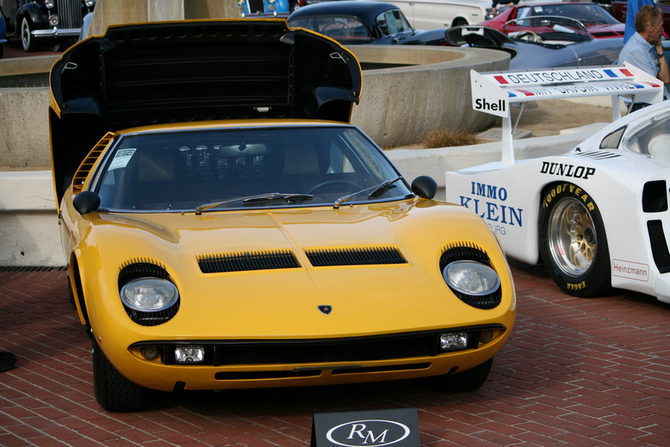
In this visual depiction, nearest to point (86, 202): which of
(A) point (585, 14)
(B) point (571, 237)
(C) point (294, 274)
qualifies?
(C) point (294, 274)

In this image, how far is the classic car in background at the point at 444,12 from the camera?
27.2 metres

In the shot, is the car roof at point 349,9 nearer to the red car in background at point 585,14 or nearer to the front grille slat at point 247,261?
the red car in background at point 585,14

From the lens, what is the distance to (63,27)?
910 inches

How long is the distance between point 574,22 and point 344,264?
14.0 metres

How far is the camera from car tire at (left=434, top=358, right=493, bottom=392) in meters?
4.36

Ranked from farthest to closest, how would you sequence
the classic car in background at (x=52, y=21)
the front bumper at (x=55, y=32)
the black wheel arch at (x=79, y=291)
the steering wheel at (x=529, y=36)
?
1. the classic car in background at (x=52, y=21)
2. the front bumper at (x=55, y=32)
3. the steering wheel at (x=529, y=36)
4. the black wheel arch at (x=79, y=291)

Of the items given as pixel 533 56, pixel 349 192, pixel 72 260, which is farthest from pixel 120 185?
pixel 533 56

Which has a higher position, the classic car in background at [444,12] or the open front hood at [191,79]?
the open front hood at [191,79]

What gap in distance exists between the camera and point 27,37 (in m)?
23.9

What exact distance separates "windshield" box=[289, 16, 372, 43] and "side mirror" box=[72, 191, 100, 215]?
40.3 feet

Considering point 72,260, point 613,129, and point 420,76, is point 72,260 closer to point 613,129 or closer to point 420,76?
point 613,129

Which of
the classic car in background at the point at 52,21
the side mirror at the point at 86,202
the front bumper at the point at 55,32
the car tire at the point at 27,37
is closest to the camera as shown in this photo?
the side mirror at the point at 86,202

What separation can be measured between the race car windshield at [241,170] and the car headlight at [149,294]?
892 mm

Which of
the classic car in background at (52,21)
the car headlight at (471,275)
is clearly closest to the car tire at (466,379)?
the car headlight at (471,275)
